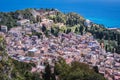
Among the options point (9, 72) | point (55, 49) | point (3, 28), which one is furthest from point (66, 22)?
point (9, 72)

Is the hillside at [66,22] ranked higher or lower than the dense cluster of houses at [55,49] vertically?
higher

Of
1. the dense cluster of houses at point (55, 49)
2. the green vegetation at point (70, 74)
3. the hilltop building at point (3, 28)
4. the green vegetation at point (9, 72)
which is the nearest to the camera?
the green vegetation at point (9, 72)

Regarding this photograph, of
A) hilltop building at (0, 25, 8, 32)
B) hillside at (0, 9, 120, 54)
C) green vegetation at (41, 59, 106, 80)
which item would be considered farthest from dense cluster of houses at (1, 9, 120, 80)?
green vegetation at (41, 59, 106, 80)

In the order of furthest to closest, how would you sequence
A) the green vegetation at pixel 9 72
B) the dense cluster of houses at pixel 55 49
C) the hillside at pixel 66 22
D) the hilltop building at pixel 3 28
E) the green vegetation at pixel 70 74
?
1. the hillside at pixel 66 22
2. the hilltop building at pixel 3 28
3. the dense cluster of houses at pixel 55 49
4. the green vegetation at pixel 70 74
5. the green vegetation at pixel 9 72

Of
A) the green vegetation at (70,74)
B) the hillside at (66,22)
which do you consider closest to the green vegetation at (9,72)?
the green vegetation at (70,74)

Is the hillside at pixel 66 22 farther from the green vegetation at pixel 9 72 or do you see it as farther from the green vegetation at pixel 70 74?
the green vegetation at pixel 9 72

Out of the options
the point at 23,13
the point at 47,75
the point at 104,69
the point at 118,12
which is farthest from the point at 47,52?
the point at 118,12

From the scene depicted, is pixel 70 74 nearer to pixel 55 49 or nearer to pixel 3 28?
pixel 55 49

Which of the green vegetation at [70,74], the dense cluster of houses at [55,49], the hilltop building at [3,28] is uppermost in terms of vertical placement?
the hilltop building at [3,28]
